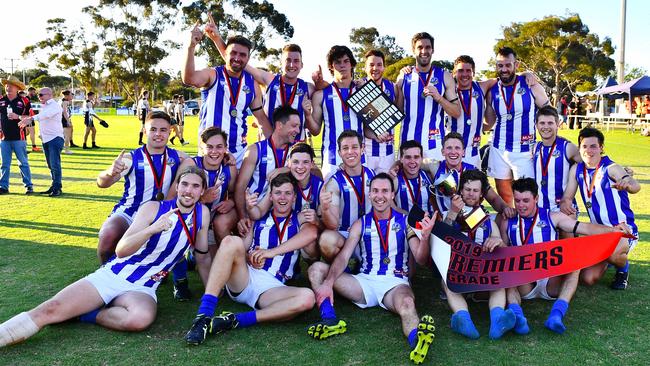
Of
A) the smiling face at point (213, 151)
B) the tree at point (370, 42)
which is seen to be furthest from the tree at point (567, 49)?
the smiling face at point (213, 151)

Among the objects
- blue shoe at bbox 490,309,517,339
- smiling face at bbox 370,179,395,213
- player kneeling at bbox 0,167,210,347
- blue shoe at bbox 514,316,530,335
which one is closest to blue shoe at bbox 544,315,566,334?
blue shoe at bbox 514,316,530,335

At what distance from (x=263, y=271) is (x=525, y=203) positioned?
2144 millimetres

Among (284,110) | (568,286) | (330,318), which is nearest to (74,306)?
(330,318)

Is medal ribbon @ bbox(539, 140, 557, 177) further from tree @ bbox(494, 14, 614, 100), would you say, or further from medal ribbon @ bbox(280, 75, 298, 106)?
tree @ bbox(494, 14, 614, 100)

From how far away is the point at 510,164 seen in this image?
17.8 ft

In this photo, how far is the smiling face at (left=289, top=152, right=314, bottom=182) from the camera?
14.0ft

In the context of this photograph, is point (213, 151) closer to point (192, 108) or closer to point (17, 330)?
point (17, 330)

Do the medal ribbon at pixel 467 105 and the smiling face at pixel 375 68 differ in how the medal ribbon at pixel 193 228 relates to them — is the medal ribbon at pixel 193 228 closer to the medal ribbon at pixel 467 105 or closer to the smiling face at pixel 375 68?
the smiling face at pixel 375 68

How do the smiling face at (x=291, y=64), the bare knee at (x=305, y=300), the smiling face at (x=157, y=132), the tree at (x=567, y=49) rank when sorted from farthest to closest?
the tree at (x=567, y=49)
the smiling face at (x=291, y=64)
the smiling face at (x=157, y=132)
the bare knee at (x=305, y=300)

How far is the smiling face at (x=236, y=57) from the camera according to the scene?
16.2ft

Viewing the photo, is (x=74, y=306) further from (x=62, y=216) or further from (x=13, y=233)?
(x=62, y=216)

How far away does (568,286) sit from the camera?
3801 mm

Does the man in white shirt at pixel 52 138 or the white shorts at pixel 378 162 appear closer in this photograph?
the white shorts at pixel 378 162

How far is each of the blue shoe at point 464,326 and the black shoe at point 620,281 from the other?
164cm
